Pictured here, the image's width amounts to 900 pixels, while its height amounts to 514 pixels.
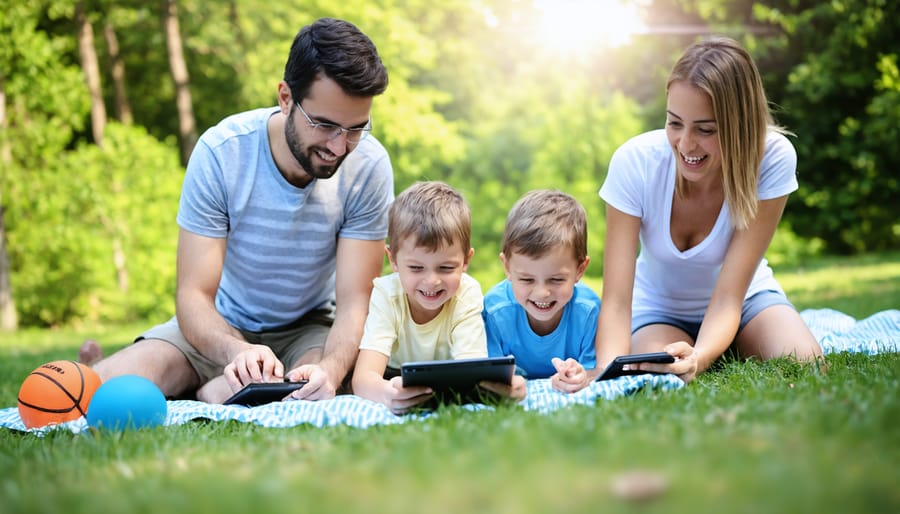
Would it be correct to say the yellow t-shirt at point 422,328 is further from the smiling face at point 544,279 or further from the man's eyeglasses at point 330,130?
the man's eyeglasses at point 330,130

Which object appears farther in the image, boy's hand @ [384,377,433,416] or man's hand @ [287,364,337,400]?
man's hand @ [287,364,337,400]

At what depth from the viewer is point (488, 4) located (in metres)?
20.7

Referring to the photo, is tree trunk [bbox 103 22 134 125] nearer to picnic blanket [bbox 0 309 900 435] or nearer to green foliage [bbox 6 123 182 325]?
green foliage [bbox 6 123 182 325]

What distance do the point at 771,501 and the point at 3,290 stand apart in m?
13.3

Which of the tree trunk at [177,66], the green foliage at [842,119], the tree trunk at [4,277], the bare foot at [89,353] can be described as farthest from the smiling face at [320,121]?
the green foliage at [842,119]

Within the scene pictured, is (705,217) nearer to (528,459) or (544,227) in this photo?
(544,227)

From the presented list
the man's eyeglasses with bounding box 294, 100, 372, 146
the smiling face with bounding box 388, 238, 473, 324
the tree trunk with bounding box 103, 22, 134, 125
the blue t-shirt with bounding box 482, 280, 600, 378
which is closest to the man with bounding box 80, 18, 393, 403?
the man's eyeglasses with bounding box 294, 100, 372, 146

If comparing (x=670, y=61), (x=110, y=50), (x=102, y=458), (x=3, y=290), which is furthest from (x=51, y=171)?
(x=102, y=458)

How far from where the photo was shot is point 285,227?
430 cm

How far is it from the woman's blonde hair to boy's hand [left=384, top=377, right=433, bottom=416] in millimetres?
1741

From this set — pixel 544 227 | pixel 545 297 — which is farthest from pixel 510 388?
pixel 544 227

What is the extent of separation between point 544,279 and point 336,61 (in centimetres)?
142

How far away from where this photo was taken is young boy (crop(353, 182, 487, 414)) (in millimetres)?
3756

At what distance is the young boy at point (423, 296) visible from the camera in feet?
12.3
